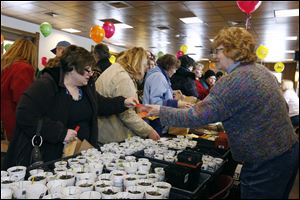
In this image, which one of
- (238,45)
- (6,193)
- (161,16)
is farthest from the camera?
(161,16)

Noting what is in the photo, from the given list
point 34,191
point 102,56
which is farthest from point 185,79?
point 34,191

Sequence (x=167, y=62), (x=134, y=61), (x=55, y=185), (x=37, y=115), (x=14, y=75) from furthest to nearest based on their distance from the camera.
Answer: (x=167, y=62), (x=134, y=61), (x=14, y=75), (x=37, y=115), (x=55, y=185)

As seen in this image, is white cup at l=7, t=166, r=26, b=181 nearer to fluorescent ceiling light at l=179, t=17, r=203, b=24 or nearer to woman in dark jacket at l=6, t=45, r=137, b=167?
woman in dark jacket at l=6, t=45, r=137, b=167

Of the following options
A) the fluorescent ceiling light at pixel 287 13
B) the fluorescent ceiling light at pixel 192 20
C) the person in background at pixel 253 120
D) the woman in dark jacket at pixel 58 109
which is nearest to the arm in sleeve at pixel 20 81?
the woman in dark jacket at pixel 58 109

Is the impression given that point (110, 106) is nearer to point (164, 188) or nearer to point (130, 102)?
point (130, 102)

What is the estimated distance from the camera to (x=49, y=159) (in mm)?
1696

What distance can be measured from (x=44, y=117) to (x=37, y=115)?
5 centimetres

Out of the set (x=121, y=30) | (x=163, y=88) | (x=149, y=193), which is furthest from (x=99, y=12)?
(x=149, y=193)

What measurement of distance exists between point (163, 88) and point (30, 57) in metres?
1.13

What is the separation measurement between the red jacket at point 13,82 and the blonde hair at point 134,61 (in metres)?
0.69

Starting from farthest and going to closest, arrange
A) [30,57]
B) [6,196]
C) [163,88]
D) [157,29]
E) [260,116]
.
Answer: [157,29] → [163,88] → [30,57] → [260,116] → [6,196]

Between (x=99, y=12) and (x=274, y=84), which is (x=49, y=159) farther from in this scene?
(x=99, y=12)

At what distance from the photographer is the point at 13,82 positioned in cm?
210

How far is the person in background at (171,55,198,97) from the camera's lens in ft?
12.1
